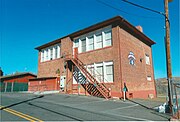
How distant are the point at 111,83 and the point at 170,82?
8783 mm

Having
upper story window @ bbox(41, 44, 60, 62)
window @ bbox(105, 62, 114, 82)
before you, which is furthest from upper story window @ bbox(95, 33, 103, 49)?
upper story window @ bbox(41, 44, 60, 62)

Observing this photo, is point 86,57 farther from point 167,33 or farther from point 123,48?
point 167,33

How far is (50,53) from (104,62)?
→ 12255 millimetres

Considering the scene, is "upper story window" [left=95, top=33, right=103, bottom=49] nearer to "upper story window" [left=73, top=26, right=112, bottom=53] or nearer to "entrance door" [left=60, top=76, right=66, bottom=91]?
"upper story window" [left=73, top=26, right=112, bottom=53]

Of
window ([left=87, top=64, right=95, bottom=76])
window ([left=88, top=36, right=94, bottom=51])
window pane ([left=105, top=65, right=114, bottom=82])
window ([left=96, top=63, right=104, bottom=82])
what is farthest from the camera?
window ([left=88, top=36, right=94, bottom=51])

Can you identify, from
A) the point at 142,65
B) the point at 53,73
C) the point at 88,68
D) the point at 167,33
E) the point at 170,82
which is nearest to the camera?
the point at 170,82

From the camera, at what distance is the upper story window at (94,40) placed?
63.2 feet

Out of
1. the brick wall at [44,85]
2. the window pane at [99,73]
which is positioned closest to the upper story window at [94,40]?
the window pane at [99,73]

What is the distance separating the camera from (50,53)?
2797 centimetres

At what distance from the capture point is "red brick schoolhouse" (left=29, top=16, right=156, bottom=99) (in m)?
18.0

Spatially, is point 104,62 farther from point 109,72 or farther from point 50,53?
point 50,53

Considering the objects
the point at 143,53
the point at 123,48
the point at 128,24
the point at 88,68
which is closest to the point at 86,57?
the point at 88,68

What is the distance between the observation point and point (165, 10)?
10836 millimetres

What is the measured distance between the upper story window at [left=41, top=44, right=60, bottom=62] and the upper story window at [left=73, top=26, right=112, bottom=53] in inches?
167
